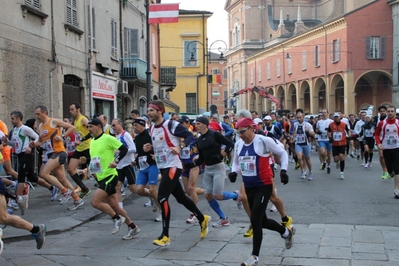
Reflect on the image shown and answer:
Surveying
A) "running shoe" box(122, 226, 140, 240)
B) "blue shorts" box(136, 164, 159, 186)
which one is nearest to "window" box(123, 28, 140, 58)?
"blue shorts" box(136, 164, 159, 186)

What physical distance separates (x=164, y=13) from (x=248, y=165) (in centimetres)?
1365

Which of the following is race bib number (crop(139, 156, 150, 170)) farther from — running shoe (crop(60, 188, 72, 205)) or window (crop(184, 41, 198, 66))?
window (crop(184, 41, 198, 66))

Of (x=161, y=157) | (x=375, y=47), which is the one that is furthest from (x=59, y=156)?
(x=375, y=47)

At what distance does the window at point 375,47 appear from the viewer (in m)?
48.5

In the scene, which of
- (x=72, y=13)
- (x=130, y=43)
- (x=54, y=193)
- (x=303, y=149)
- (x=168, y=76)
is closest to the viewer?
(x=54, y=193)

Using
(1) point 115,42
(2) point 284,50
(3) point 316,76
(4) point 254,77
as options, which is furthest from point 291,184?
(4) point 254,77

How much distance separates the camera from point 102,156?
8.28 metres

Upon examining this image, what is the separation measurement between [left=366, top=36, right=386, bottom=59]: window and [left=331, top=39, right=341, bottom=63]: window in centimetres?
252

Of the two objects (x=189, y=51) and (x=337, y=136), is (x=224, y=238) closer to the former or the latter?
(x=337, y=136)

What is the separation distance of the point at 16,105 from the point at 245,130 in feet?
29.0

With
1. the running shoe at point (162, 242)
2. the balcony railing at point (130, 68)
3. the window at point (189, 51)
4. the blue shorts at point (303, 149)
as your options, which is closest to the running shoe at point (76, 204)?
the running shoe at point (162, 242)

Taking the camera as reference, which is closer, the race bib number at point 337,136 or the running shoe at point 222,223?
the running shoe at point 222,223

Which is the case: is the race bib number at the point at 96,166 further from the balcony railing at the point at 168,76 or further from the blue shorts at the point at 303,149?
→ the balcony railing at the point at 168,76

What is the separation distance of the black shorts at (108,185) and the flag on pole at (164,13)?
12070 mm
